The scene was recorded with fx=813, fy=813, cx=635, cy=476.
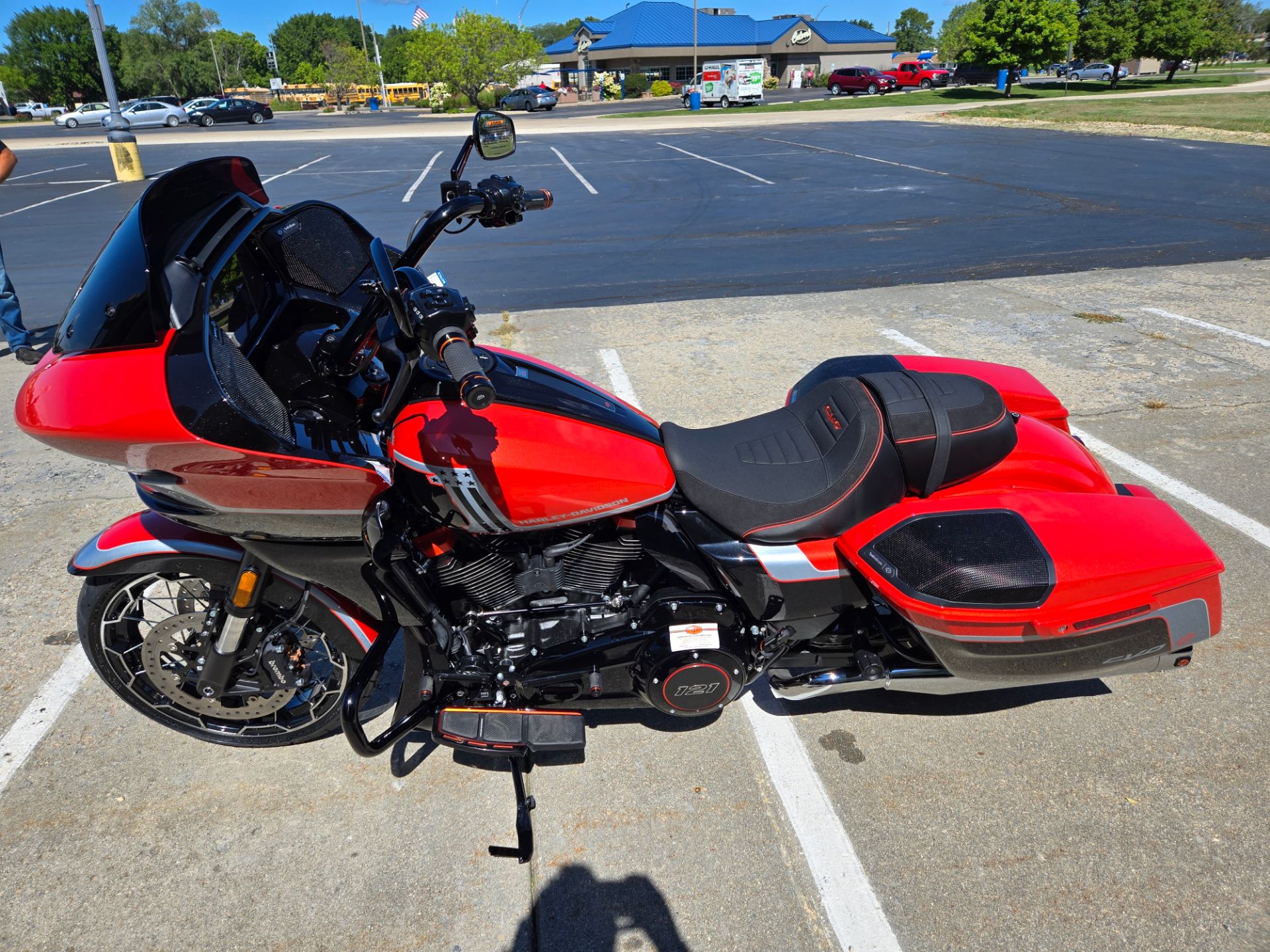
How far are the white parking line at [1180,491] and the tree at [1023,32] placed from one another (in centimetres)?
4046

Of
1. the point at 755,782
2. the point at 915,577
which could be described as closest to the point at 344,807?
the point at 755,782

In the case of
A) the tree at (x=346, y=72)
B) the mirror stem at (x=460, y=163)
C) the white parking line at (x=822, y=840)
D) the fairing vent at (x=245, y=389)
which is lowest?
the white parking line at (x=822, y=840)

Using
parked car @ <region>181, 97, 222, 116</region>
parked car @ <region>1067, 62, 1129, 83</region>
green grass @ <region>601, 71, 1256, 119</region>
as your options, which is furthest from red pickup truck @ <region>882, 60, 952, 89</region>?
parked car @ <region>181, 97, 222, 116</region>

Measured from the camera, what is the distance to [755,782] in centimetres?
264

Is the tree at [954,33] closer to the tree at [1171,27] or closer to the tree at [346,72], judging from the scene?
the tree at [1171,27]

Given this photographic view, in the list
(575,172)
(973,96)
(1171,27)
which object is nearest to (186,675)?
(575,172)

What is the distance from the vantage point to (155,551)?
2445 mm

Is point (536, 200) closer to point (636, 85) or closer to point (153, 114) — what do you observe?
point (153, 114)

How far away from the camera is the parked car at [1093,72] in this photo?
53281mm

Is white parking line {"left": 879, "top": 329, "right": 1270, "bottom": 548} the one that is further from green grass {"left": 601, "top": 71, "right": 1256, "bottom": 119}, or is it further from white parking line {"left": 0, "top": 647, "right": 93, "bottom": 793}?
Answer: green grass {"left": 601, "top": 71, "right": 1256, "bottom": 119}

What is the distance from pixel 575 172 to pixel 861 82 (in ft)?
121

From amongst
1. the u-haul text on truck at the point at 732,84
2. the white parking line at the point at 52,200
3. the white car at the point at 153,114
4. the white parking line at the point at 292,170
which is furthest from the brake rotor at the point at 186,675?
the white car at the point at 153,114

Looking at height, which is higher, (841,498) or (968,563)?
(841,498)

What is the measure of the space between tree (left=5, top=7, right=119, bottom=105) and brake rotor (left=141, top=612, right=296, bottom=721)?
89263 millimetres
